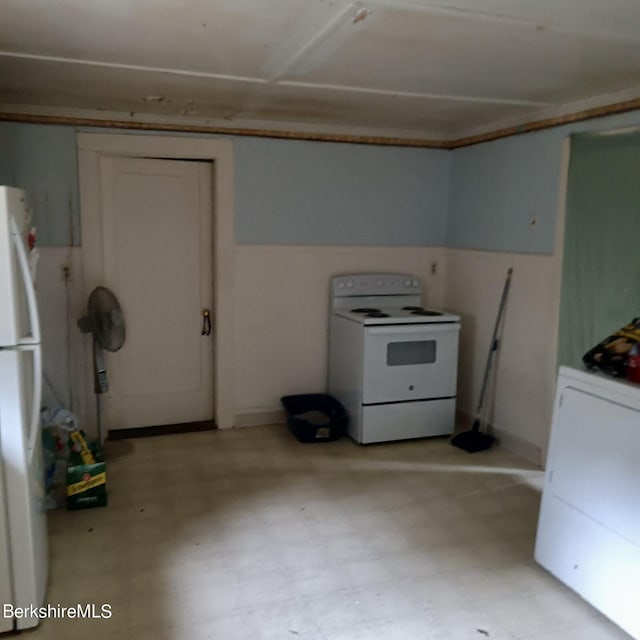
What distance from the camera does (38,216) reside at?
3773mm

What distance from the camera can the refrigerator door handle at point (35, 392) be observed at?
2.14 meters

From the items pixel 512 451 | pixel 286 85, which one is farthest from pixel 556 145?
pixel 512 451

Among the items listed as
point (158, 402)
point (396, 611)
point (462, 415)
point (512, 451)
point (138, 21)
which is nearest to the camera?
point (138, 21)

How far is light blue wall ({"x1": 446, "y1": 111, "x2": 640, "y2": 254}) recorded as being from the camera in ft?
11.9

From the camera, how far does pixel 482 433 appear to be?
4203 millimetres

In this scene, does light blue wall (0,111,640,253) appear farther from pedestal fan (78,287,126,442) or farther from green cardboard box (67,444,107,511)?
green cardboard box (67,444,107,511)

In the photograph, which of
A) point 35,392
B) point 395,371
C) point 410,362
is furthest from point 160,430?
point 35,392

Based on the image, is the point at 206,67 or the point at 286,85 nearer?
the point at 206,67

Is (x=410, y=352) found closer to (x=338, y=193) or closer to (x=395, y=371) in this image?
(x=395, y=371)

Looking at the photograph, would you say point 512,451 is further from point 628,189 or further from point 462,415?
point 628,189

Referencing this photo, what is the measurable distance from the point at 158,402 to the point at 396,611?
2.54 m

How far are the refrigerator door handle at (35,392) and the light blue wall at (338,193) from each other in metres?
2.22

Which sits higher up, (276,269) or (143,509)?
(276,269)

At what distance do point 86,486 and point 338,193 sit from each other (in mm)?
2626
